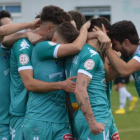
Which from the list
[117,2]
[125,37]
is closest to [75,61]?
[125,37]

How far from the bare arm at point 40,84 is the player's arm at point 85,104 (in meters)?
0.19

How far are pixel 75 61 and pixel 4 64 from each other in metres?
1.30

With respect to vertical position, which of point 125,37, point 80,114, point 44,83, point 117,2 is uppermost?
point 125,37

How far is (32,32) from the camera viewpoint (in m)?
5.38

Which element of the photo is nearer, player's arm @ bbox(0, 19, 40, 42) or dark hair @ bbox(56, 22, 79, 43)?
dark hair @ bbox(56, 22, 79, 43)

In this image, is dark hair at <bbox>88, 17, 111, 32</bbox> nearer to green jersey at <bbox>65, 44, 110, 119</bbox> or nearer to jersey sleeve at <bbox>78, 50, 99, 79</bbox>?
green jersey at <bbox>65, 44, 110, 119</bbox>

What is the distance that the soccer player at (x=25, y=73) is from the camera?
193 inches

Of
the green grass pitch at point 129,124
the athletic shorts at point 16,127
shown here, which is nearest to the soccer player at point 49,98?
the athletic shorts at point 16,127

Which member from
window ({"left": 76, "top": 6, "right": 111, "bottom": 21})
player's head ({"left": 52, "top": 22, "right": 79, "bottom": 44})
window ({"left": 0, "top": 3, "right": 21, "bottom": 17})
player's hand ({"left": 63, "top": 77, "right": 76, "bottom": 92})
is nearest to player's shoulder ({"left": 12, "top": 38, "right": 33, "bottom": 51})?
player's head ({"left": 52, "top": 22, "right": 79, "bottom": 44})

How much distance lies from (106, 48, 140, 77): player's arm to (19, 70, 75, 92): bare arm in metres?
0.80

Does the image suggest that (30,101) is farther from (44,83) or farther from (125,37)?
(125,37)

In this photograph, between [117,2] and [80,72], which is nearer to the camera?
[80,72]

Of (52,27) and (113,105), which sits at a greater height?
(52,27)

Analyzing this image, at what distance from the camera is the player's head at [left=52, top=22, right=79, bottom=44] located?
4.93m
